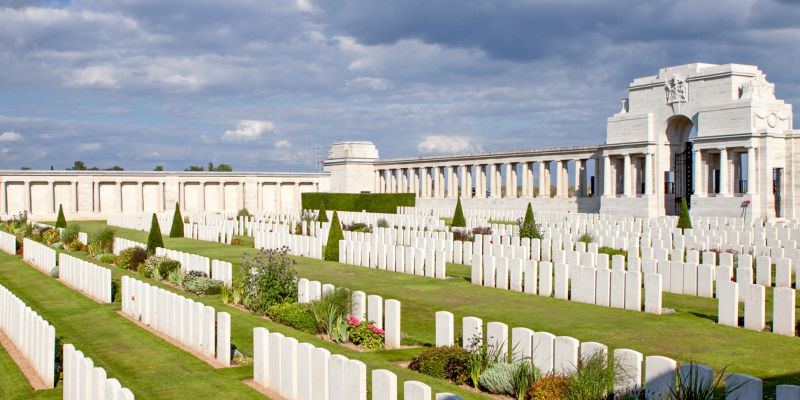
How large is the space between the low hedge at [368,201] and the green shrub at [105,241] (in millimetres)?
27490

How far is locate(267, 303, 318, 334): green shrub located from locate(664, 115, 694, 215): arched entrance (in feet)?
128

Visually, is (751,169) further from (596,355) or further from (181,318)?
(596,355)

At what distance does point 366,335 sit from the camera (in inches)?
467

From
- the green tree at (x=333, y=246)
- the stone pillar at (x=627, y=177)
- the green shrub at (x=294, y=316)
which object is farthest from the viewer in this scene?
the stone pillar at (x=627, y=177)

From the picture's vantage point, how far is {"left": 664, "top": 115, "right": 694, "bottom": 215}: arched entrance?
47.4 meters

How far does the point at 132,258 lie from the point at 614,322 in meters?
16.4

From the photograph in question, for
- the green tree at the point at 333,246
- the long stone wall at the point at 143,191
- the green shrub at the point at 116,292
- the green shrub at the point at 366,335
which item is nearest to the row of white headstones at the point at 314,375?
the green shrub at the point at 366,335

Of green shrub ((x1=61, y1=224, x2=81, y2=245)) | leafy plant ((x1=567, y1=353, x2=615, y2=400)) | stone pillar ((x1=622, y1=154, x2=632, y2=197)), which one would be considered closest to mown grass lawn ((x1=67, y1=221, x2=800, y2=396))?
leafy plant ((x1=567, y1=353, x2=615, y2=400))

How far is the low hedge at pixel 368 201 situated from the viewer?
56750mm

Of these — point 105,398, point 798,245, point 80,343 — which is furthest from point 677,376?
point 798,245

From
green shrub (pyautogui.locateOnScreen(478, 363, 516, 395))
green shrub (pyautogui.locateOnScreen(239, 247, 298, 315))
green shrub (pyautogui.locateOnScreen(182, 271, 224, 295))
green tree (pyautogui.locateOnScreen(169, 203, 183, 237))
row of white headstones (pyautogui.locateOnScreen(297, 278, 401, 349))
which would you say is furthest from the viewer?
green tree (pyautogui.locateOnScreen(169, 203, 183, 237))

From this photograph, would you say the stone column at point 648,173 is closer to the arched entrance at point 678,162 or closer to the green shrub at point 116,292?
the arched entrance at point 678,162

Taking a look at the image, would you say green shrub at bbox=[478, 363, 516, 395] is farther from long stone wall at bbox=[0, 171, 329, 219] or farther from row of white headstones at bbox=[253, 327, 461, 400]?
long stone wall at bbox=[0, 171, 329, 219]

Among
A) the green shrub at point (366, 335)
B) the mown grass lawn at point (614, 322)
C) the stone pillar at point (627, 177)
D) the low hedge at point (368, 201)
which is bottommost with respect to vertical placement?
the mown grass lawn at point (614, 322)
